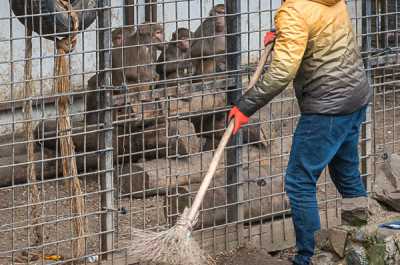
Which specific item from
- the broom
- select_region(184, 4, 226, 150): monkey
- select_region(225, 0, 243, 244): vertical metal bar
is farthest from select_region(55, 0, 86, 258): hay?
select_region(225, 0, 243, 244): vertical metal bar

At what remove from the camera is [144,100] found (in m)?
7.20

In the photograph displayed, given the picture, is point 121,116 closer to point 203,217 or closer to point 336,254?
point 203,217

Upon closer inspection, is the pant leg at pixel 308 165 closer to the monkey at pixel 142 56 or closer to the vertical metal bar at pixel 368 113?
the monkey at pixel 142 56

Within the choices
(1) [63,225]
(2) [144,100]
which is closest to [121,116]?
(2) [144,100]

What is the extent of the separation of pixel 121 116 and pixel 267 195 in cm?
133

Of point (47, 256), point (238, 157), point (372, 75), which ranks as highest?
point (372, 75)

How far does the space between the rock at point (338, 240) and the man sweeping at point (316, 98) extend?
0.23m

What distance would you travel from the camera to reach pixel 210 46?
920 cm

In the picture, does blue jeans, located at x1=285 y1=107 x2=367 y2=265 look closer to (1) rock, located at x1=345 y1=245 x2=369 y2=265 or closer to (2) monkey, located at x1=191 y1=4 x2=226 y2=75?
(1) rock, located at x1=345 y1=245 x2=369 y2=265

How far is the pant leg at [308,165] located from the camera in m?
6.78

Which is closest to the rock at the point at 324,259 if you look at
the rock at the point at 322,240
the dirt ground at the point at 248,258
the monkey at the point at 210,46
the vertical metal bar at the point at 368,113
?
the rock at the point at 322,240

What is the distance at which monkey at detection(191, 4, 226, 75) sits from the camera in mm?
7669

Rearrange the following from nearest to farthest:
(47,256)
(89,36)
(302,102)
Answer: (302,102)
(47,256)
(89,36)

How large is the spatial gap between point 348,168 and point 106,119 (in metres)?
1.63
